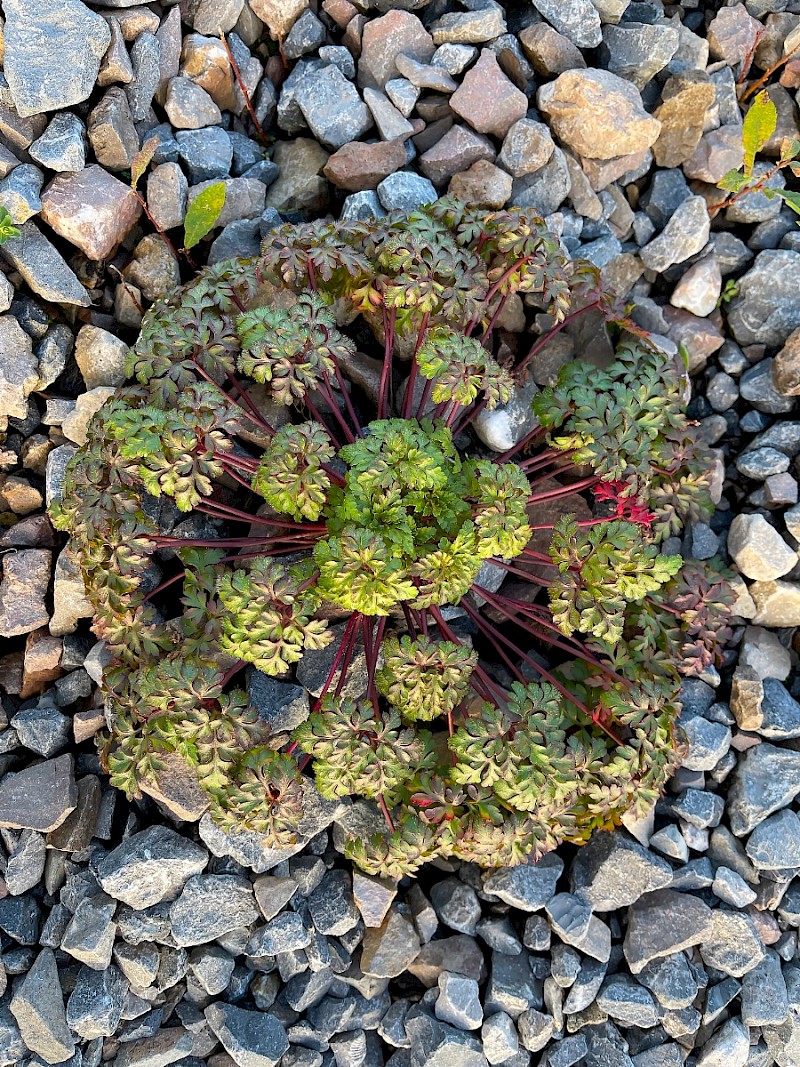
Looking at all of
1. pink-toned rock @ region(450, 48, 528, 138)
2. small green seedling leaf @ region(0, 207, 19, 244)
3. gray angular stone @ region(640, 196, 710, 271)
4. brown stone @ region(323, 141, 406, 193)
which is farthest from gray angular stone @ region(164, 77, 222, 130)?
gray angular stone @ region(640, 196, 710, 271)

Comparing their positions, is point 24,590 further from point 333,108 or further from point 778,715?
point 778,715

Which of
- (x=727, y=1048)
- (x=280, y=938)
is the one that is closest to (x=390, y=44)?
(x=280, y=938)

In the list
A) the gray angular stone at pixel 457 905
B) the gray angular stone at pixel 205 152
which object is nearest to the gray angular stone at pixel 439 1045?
the gray angular stone at pixel 457 905

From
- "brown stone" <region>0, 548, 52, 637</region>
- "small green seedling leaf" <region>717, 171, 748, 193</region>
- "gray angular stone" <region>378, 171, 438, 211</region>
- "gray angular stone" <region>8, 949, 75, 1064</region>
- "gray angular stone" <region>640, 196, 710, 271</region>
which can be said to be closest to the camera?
"gray angular stone" <region>8, 949, 75, 1064</region>

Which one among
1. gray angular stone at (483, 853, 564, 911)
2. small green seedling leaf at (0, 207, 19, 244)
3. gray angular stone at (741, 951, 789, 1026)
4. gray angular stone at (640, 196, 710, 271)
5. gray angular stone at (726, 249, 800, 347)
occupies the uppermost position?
small green seedling leaf at (0, 207, 19, 244)

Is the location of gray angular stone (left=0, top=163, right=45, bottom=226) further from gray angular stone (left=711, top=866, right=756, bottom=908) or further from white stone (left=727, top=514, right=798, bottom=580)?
gray angular stone (left=711, top=866, right=756, bottom=908)

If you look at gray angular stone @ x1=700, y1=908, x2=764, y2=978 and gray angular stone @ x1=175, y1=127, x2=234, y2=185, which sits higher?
gray angular stone @ x1=175, y1=127, x2=234, y2=185

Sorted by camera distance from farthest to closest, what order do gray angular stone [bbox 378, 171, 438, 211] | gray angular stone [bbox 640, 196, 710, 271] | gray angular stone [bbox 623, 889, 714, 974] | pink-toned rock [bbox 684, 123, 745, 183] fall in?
pink-toned rock [bbox 684, 123, 745, 183]
gray angular stone [bbox 640, 196, 710, 271]
gray angular stone [bbox 378, 171, 438, 211]
gray angular stone [bbox 623, 889, 714, 974]

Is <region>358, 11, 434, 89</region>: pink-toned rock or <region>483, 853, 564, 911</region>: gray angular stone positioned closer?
<region>483, 853, 564, 911</region>: gray angular stone
